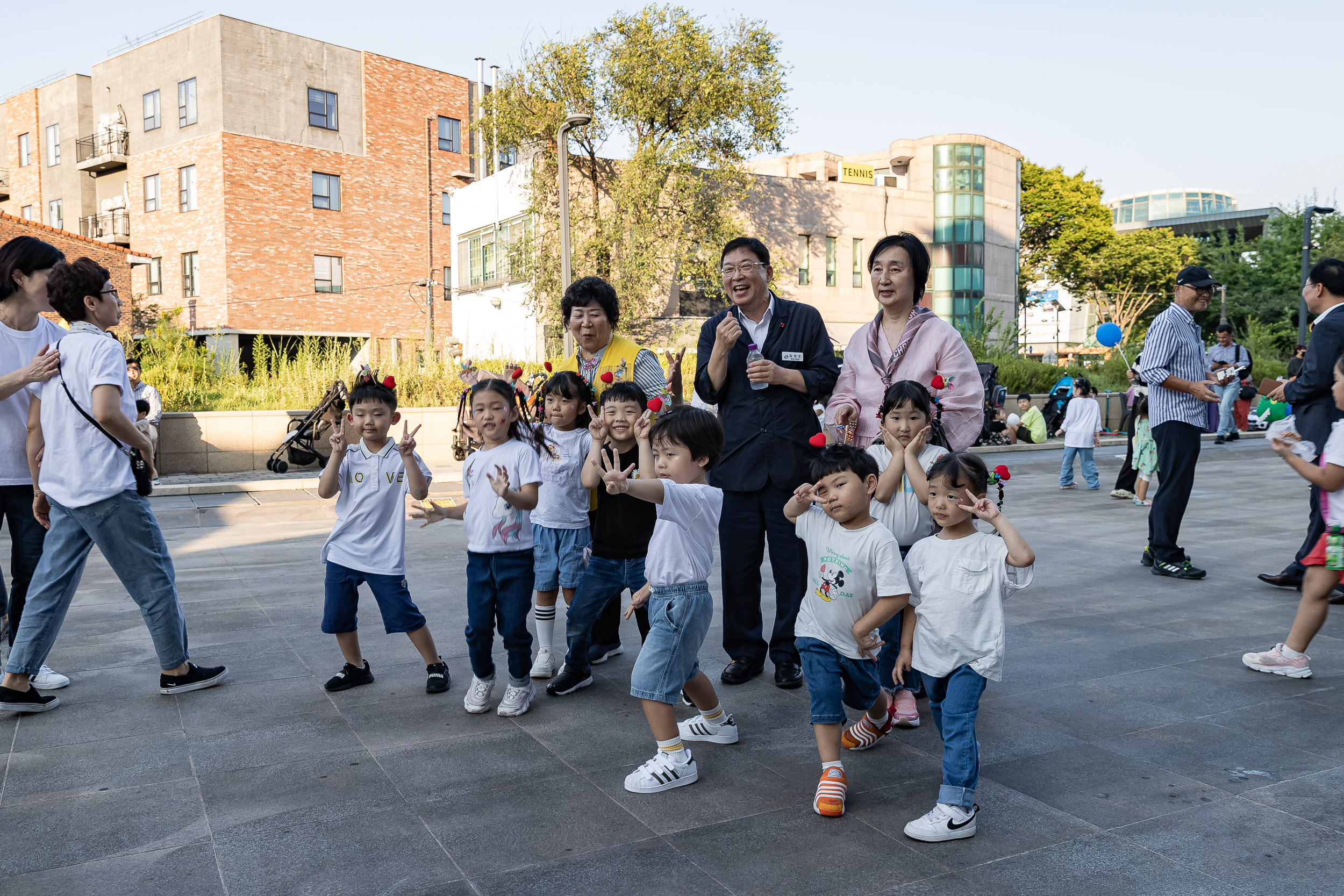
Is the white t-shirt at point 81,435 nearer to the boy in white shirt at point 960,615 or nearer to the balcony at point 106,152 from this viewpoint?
the boy in white shirt at point 960,615

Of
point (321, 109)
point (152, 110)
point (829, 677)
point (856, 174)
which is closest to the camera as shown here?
point (829, 677)

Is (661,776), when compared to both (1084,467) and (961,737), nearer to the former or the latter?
(961,737)

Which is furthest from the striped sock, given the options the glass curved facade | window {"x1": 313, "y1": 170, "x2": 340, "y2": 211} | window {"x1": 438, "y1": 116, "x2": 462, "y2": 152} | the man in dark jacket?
the glass curved facade

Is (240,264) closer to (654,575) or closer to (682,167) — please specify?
(682,167)

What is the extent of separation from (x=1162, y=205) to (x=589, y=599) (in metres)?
139

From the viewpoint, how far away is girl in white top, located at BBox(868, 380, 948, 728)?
11.9ft

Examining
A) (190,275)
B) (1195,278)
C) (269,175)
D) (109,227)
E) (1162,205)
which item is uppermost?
(1162,205)

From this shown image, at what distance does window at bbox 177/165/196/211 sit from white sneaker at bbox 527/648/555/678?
113ft

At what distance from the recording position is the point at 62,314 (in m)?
4.28

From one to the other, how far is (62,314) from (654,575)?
9.60ft

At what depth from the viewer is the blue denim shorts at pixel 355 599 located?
440 centimetres

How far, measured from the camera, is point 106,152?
120 ft

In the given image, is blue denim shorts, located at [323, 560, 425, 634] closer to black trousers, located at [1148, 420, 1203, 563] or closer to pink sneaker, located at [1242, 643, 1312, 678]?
pink sneaker, located at [1242, 643, 1312, 678]

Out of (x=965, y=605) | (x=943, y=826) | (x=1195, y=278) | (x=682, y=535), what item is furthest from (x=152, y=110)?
(x=943, y=826)
